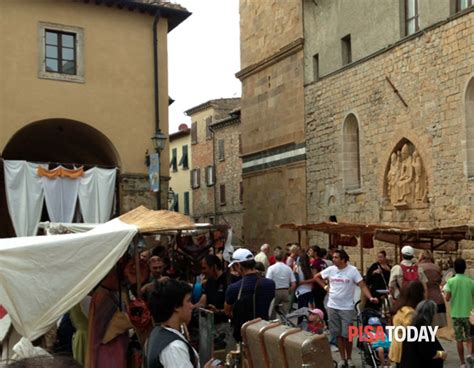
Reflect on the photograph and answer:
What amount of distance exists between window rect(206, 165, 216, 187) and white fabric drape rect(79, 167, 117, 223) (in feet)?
86.9

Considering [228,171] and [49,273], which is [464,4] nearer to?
[49,273]

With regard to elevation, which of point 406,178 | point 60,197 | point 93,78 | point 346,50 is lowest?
point 60,197

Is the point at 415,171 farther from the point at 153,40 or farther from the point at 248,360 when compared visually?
the point at 248,360

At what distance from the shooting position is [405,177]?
18438 millimetres

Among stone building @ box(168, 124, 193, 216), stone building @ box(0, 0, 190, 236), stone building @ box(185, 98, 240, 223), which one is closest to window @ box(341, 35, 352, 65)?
stone building @ box(0, 0, 190, 236)

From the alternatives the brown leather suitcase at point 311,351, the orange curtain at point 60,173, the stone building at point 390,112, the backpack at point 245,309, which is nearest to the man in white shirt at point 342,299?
the backpack at point 245,309

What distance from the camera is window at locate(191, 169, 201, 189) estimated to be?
48531 mm

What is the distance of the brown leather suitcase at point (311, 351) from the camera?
191 inches

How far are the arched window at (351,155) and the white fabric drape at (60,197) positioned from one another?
27.9 ft

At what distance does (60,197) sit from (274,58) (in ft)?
36.2

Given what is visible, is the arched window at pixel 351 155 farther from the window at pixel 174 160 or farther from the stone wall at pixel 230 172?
the window at pixel 174 160

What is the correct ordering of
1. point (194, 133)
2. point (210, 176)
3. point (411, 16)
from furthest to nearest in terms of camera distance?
point (194, 133)
point (210, 176)
point (411, 16)

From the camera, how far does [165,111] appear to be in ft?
68.3

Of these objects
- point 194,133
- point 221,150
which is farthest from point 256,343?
point 194,133
